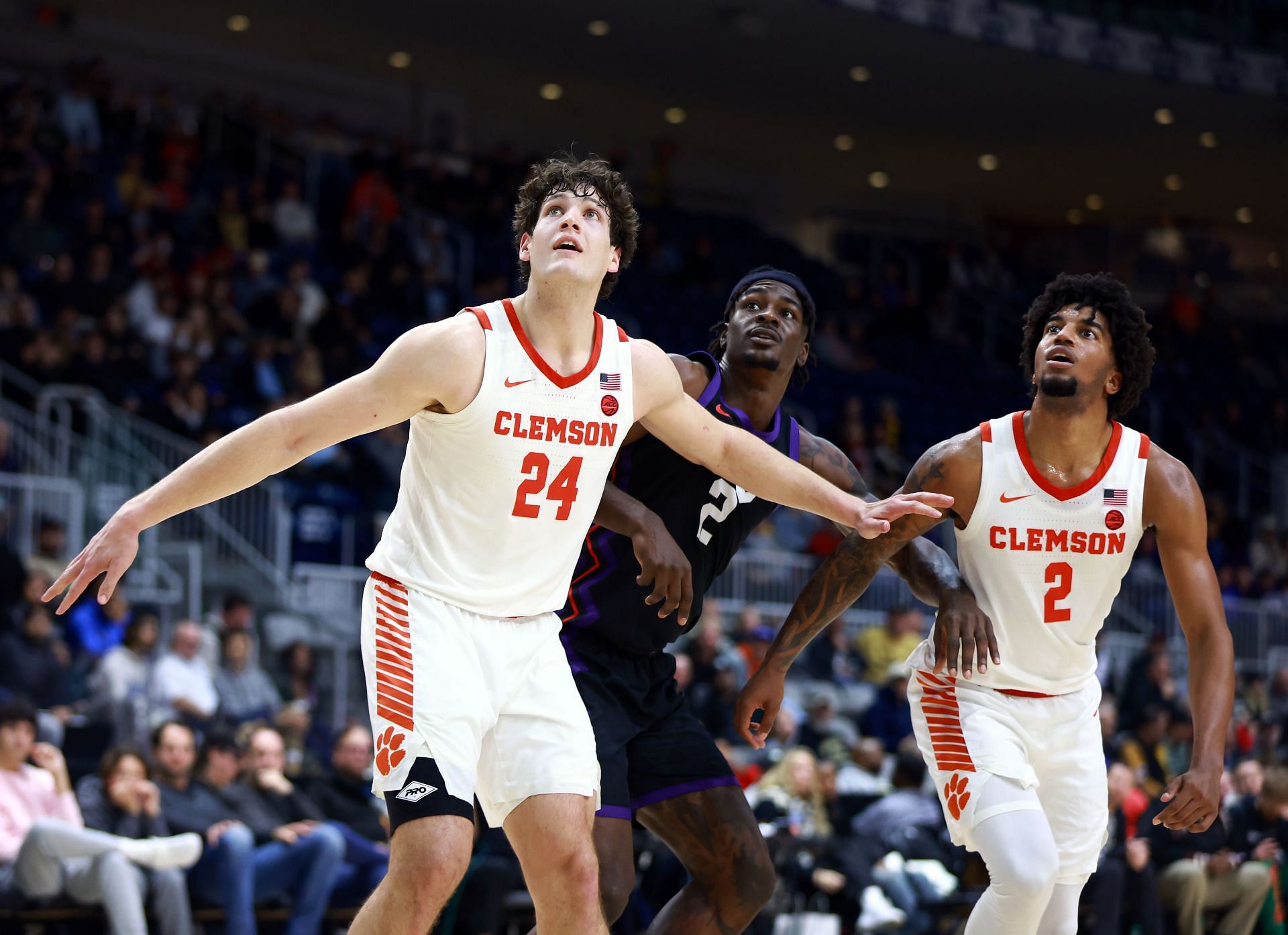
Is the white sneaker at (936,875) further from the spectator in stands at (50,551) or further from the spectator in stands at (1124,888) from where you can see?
the spectator in stands at (50,551)

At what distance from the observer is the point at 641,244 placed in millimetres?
24375

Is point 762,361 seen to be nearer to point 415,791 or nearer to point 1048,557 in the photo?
point 1048,557

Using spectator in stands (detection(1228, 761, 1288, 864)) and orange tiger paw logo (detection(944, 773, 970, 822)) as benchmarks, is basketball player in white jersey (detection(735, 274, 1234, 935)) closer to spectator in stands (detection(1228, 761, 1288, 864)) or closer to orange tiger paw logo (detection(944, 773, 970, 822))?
orange tiger paw logo (detection(944, 773, 970, 822))

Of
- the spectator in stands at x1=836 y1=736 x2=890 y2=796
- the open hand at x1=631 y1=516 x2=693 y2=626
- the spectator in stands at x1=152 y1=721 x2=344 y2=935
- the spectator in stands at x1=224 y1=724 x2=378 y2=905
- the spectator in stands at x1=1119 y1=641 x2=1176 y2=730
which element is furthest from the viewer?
the spectator in stands at x1=1119 y1=641 x2=1176 y2=730

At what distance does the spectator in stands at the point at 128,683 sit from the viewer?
441 inches

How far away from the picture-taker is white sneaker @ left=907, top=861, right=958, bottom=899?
36.9ft

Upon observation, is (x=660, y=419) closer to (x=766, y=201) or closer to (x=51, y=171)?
(x=51, y=171)

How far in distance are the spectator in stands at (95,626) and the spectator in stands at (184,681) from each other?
566 mm

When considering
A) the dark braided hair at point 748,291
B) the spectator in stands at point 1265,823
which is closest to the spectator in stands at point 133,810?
the dark braided hair at point 748,291

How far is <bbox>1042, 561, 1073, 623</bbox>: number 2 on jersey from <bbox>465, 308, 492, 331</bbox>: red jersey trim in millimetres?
2328

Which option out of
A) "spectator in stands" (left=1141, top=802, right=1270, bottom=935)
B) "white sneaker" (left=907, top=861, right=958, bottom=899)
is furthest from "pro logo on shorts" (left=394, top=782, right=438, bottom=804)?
"spectator in stands" (left=1141, top=802, right=1270, bottom=935)

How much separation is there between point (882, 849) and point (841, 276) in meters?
17.4

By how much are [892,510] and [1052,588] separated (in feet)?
3.24

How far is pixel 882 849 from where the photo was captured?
1111 centimetres
